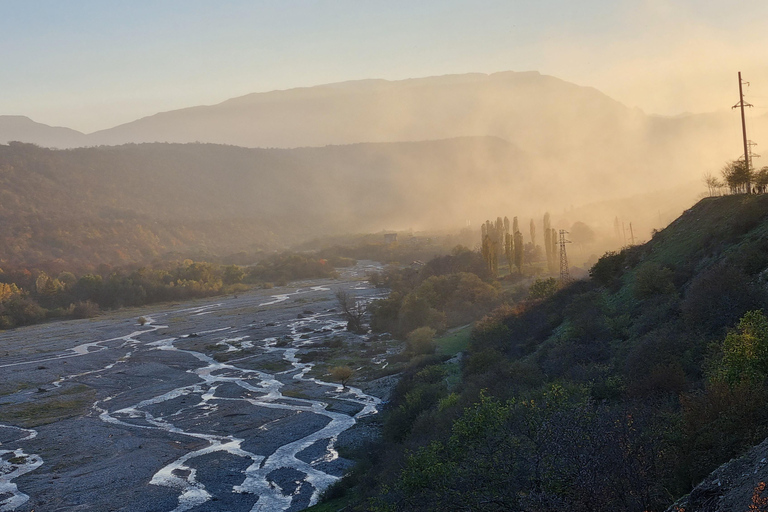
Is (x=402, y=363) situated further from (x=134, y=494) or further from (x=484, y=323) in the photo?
(x=134, y=494)

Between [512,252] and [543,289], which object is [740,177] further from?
[512,252]

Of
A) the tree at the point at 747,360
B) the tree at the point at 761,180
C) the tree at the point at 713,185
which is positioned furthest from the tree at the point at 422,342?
the tree at the point at 747,360

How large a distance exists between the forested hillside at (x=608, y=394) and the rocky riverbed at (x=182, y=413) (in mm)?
4547

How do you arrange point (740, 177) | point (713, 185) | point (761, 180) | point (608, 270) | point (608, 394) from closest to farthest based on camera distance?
point (608, 394)
point (761, 180)
point (740, 177)
point (608, 270)
point (713, 185)

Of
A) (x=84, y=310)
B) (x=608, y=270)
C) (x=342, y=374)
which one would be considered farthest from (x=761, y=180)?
(x=84, y=310)

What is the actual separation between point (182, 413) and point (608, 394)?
2744 centimetres

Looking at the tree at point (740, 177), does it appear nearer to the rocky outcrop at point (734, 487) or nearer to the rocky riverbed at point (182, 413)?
the rocky riverbed at point (182, 413)

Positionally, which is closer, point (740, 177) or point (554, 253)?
point (740, 177)

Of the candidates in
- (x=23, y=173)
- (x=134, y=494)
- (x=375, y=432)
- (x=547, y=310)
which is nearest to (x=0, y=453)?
(x=134, y=494)

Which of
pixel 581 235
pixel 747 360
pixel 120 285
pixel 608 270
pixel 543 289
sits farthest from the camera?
pixel 581 235

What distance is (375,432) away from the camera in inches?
1236

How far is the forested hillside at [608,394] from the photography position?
399 inches

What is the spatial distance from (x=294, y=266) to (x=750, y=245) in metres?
105

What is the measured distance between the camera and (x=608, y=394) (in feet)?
58.3
